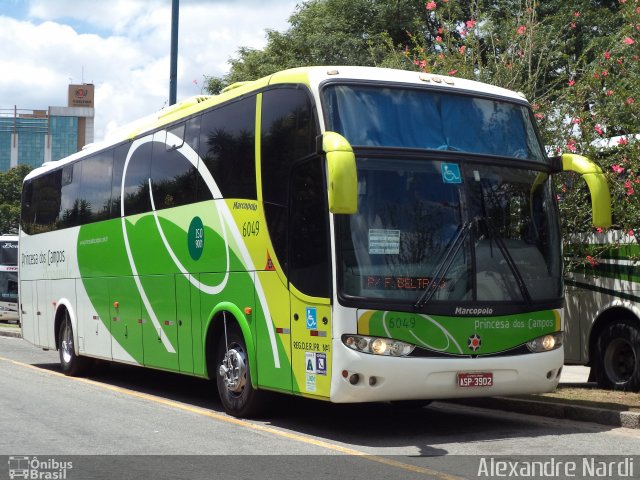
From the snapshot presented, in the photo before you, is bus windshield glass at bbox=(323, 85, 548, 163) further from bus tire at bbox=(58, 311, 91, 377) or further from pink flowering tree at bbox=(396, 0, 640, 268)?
bus tire at bbox=(58, 311, 91, 377)

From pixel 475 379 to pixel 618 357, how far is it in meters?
4.68

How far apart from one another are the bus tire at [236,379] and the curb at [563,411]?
290cm

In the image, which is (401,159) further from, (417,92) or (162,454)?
(162,454)

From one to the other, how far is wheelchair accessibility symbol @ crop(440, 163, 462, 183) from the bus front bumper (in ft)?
5.65

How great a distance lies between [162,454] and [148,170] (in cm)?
602

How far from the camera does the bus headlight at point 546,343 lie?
33.8 ft

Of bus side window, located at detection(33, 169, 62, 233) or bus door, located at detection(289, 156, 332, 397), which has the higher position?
bus side window, located at detection(33, 169, 62, 233)

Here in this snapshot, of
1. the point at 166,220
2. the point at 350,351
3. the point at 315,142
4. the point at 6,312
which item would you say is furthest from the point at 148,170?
the point at 6,312

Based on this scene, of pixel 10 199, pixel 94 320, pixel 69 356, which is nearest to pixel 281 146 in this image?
pixel 94 320

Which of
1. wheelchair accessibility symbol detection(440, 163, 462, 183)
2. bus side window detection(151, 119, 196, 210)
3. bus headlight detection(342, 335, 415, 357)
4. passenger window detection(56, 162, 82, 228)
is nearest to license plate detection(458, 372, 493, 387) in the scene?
bus headlight detection(342, 335, 415, 357)

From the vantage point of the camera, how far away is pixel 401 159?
9.87 m

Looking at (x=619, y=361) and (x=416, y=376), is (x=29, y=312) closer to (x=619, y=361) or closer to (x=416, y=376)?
(x=619, y=361)

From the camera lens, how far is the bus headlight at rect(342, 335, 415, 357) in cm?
946

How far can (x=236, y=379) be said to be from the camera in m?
11.5
